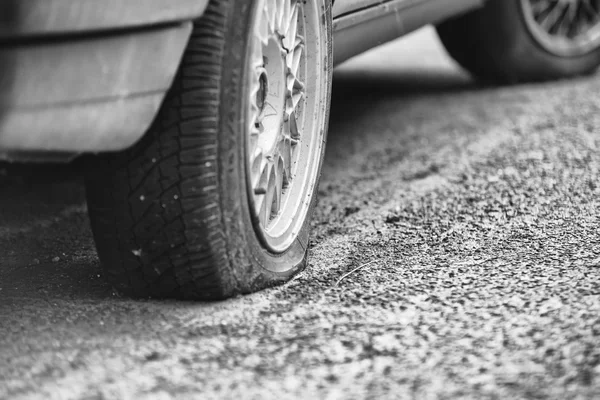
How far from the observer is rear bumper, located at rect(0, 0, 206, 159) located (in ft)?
5.12

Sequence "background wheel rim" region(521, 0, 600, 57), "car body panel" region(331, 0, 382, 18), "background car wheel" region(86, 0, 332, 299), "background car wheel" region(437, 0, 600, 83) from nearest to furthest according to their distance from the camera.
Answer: "background car wheel" region(86, 0, 332, 299), "car body panel" region(331, 0, 382, 18), "background car wheel" region(437, 0, 600, 83), "background wheel rim" region(521, 0, 600, 57)

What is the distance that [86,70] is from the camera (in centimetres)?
165

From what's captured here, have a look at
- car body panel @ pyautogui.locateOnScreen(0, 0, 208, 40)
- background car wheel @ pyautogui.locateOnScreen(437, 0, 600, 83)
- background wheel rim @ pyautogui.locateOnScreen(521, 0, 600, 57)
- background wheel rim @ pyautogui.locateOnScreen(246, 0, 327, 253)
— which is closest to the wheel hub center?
background wheel rim @ pyautogui.locateOnScreen(246, 0, 327, 253)

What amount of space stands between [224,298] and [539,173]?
1.55m

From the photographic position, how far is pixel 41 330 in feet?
6.47

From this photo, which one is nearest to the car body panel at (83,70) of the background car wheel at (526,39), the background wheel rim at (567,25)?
the background car wheel at (526,39)

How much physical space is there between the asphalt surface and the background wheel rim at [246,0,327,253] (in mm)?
175

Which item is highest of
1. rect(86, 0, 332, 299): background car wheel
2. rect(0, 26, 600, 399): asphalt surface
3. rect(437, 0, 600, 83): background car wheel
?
rect(437, 0, 600, 83): background car wheel

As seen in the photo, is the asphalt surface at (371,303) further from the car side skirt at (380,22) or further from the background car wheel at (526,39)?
the background car wheel at (526,39)

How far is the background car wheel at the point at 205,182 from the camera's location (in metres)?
1.92

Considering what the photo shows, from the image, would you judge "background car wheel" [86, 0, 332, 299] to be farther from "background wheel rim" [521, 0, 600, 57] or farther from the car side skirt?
"background wheel rim" [521, 0, 600, 57]

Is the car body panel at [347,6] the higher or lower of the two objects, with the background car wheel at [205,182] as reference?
higher

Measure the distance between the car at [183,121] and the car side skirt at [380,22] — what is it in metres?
0.02

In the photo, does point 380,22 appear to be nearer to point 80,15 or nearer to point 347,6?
point 347,6
